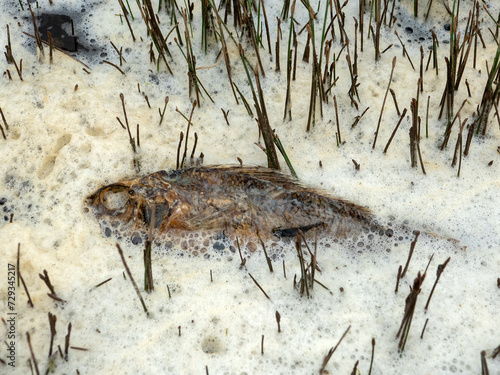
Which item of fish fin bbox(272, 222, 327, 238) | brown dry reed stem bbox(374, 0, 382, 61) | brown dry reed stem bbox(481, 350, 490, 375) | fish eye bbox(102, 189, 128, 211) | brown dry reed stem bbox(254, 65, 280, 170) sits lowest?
brown dry reed stem bbox(481, 350, 490, 375)

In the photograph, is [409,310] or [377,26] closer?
[409,310]

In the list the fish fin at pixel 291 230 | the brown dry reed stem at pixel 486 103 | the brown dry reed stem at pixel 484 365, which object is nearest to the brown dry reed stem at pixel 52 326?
the fish fin at pixel 291 230

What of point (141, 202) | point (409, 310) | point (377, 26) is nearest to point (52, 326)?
point (141, 202)

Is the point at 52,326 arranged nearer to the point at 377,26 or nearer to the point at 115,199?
the point at 115,199

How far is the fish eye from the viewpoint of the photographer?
2.67m

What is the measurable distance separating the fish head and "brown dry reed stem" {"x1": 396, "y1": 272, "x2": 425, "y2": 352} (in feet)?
4.15

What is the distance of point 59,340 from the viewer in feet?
7.43

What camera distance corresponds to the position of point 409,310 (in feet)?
6.66

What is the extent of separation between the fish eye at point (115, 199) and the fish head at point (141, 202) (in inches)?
0.4

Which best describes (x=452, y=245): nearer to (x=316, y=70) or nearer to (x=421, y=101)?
(x=421, y=101)

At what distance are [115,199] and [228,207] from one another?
2.08ft

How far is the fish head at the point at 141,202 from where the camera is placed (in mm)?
2596

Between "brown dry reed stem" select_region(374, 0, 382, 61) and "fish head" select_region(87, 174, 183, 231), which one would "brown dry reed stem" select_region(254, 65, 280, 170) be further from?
"brown dry reed stem" select_region(374, 0, 382, 61)

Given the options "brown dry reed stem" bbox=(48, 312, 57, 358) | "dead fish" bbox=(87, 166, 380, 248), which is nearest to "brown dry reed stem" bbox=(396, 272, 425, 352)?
"dead fish" bbox=(87, 166, 380, 248)
